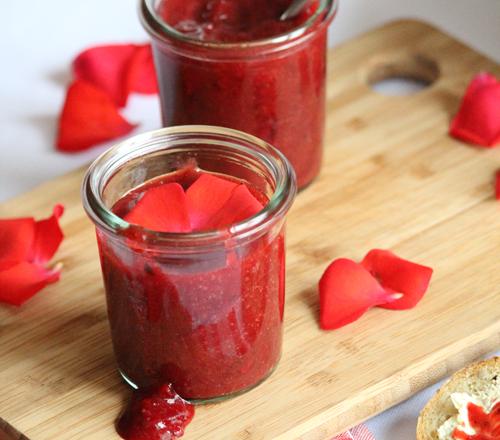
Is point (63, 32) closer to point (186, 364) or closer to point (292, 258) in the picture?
point (292, 258)

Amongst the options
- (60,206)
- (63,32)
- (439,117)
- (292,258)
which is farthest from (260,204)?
(63,32)

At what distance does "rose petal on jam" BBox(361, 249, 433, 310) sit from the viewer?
80.9 inches

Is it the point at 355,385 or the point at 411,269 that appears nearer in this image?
the point at 355,385

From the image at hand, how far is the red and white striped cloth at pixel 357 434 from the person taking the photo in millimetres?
1938

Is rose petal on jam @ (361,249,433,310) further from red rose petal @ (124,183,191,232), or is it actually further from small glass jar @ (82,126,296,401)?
red rose petal @ (124,183,191,232)

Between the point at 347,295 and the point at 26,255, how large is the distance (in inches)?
23.1

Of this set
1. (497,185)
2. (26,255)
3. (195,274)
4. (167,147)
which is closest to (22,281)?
(26,255)

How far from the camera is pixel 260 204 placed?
1.79 metres

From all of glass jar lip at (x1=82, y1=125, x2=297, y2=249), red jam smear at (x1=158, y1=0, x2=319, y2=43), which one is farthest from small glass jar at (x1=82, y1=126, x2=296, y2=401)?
red jam smear at (x1=158, y1=0, x2=319, y2=43)

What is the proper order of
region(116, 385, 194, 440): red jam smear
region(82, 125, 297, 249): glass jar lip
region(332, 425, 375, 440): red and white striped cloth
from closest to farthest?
region(82, 125, 297, 249): glass jar lip
region(116, 385, 194, 440): red jam smear
region(332, 425, 375, 440): red and white striped cloth

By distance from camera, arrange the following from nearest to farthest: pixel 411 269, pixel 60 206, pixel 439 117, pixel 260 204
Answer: pixel 260 204 → pixel 411 269 → pixel 60 206 → pixel 439 117

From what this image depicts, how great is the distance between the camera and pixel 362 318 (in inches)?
80.4

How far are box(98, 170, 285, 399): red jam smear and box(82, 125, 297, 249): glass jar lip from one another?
0.09 feet

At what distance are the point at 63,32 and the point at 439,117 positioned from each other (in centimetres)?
101
